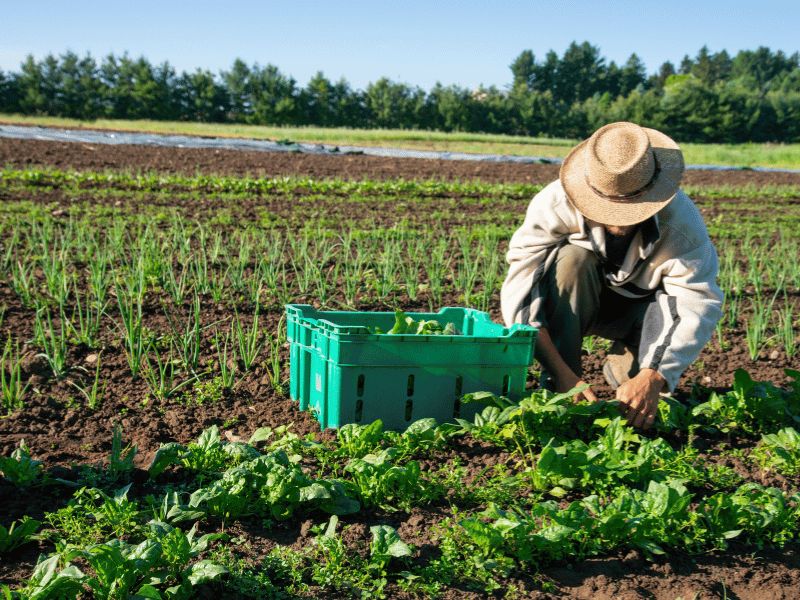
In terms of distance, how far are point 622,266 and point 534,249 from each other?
0.32 meters

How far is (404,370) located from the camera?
1890mm

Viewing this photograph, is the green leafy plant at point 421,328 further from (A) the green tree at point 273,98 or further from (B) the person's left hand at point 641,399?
(A) the green tree at point 273,98

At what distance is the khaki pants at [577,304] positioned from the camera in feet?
7.19

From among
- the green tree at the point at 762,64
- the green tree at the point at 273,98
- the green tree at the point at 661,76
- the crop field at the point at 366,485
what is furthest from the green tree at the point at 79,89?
the green tree at the point at 762,64

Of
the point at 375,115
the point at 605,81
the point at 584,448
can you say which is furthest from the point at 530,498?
the point at 605,81

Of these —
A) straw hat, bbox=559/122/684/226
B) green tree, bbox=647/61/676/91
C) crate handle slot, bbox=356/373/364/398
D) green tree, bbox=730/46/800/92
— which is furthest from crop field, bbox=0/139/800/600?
green tree, bbox=730/46/800/92

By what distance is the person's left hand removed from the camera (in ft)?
6.45

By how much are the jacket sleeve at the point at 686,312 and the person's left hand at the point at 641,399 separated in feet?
0.17

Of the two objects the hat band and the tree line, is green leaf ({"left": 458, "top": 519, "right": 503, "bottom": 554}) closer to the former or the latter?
the hat band

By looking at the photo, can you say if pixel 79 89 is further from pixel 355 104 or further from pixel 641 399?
pixel 641 399

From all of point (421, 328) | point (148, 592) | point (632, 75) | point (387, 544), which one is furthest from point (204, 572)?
point (632, 75)

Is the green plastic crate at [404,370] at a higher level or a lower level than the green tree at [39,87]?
lower

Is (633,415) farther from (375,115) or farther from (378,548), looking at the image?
(375,115)

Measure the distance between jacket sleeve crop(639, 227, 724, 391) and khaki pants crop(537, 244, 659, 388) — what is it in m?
0.07
